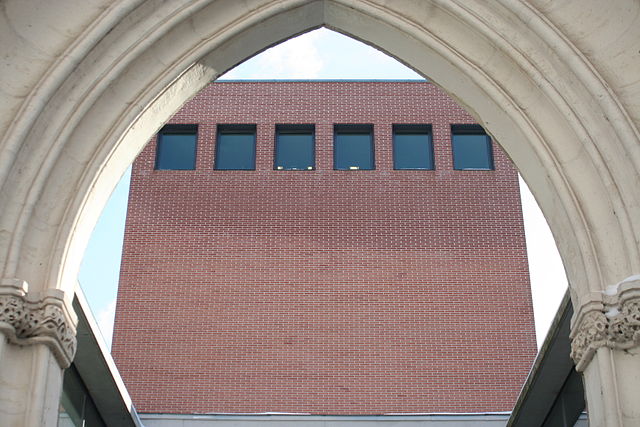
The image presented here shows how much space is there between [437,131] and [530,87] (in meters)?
18.2

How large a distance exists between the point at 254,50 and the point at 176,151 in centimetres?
1758

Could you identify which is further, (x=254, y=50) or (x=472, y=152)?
(x=472, y=152)

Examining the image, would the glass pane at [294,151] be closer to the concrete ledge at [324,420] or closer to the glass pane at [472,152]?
the glass pane at [472,152]

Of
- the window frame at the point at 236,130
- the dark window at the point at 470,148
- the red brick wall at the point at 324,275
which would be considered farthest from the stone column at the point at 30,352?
the dark window at the point at 470,148

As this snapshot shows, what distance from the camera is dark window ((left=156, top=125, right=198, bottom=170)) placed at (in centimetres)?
2942

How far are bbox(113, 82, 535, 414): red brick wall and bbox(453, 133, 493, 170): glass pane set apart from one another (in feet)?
0.95

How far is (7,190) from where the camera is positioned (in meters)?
10.3

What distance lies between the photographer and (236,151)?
97.1ft

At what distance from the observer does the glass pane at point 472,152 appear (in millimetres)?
29406

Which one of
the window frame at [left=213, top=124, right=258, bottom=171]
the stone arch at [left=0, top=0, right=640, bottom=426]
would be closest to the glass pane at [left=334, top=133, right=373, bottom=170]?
the window frame at [left=213, top=124, right=258, bottom=171]

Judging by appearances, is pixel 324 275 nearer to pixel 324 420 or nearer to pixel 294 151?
pixel 294 151

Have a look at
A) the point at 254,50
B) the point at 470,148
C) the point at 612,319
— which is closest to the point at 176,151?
the point at 470,148

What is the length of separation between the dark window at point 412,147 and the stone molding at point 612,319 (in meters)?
19.2

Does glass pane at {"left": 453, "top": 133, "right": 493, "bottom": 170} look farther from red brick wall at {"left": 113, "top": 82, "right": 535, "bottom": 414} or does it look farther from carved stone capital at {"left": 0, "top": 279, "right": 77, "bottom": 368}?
carved stone capital at {"left": 0, "top": 279, "right": 77, "bottom": 368}
